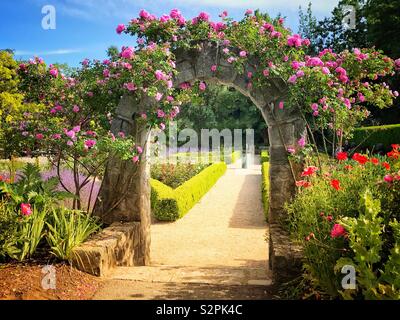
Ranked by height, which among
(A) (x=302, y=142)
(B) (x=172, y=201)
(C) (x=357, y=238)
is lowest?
(B) (x=172, y=201)

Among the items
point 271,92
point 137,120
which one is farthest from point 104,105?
point 271,92

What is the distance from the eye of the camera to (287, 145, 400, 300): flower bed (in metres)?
2.46

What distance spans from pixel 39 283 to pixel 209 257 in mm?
3277

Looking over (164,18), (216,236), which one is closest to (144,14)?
(164,18)

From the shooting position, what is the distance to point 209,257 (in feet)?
20.8

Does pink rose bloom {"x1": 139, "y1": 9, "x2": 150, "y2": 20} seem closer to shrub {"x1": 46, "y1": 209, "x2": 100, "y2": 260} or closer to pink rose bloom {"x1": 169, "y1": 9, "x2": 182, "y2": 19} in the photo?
pink rose bloom {"x1": 169, "y1": 9, "x2": 182, "y2": 19}

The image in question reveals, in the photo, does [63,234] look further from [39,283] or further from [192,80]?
[192,80]

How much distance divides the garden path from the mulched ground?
0.17m

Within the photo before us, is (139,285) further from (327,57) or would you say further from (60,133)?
(327,57)

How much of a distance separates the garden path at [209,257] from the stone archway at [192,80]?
0.99 m

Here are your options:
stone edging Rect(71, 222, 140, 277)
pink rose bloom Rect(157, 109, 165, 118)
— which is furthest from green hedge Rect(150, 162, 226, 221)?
pink rose bloom Rect(157, 109, 165, 118)

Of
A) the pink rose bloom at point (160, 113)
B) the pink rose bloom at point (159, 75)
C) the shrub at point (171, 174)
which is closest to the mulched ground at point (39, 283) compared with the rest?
the pink rose bloom at point (160, 113)
